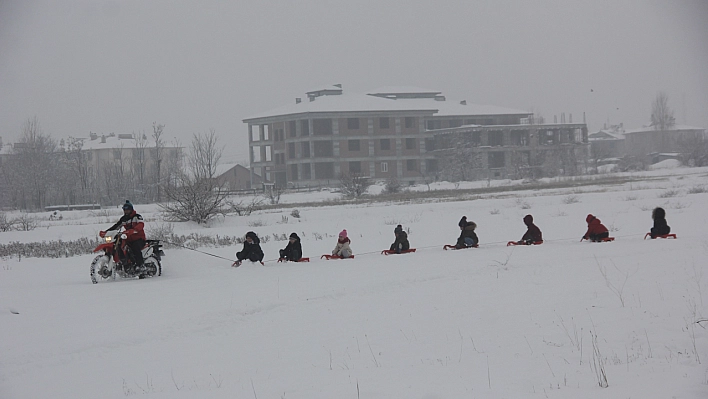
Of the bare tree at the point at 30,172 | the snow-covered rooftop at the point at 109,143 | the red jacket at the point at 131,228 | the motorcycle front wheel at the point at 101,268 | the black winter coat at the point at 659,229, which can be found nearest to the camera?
the red jacket at the point at 131,228

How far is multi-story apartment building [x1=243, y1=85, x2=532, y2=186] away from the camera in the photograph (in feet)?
255

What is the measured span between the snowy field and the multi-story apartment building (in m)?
60.1

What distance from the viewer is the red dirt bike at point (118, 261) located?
563 inches

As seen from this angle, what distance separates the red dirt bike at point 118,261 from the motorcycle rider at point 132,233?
0.07 metres

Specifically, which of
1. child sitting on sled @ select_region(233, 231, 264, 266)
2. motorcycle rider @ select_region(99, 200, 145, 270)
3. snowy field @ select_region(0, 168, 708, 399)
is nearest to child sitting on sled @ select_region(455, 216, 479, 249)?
snowy field @ select_region(0, 168, 708, 399)

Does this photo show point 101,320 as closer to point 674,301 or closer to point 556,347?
point 556,347

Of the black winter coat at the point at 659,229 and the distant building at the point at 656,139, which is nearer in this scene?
the black winter coat at the point at 659,229

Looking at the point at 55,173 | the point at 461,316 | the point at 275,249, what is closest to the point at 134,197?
the point at 55,173

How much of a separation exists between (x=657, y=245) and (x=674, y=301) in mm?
5995

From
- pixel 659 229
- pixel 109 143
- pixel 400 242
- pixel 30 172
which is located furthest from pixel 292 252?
pixel 109 143

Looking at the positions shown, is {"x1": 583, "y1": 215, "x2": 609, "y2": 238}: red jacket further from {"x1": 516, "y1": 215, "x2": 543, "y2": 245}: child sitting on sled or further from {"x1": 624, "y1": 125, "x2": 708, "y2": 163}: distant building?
{"x1": 624, "y1": 125, "x2": 708, "y2": 163}: distant building

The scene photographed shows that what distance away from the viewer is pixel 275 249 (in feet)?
69.6

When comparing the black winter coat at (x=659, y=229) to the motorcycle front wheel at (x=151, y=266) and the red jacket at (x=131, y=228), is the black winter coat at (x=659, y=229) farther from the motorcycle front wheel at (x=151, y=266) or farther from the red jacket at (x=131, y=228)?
the red jacket at (x=131, y=228)

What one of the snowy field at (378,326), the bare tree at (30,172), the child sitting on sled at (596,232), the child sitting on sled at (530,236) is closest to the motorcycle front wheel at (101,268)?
the snowy field at (378,326)
